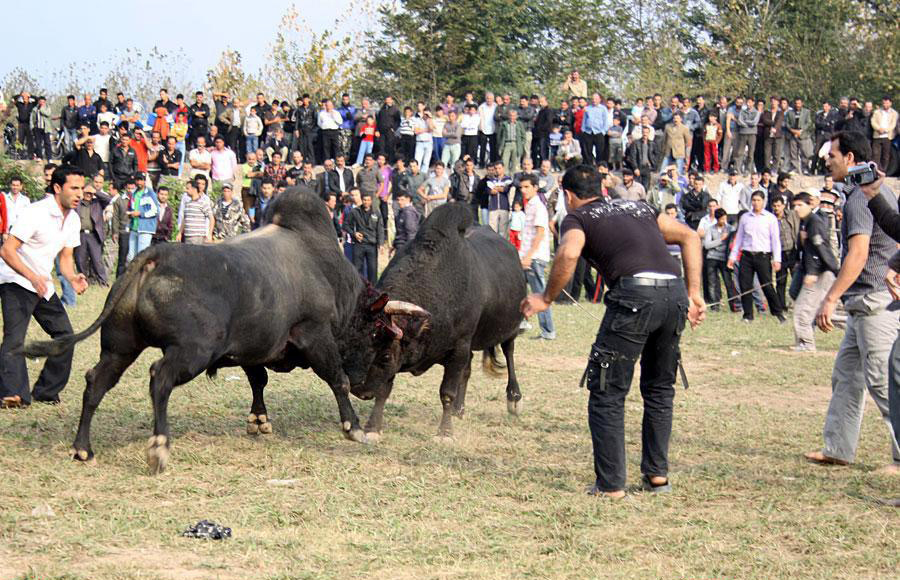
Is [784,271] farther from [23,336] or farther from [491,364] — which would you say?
[23,336]

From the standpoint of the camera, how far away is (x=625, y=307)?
6781 millimetres

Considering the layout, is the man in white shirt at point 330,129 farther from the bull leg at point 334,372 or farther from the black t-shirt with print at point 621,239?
the black t-shirt with print at point 621,239

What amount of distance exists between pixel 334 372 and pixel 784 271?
13.1 metres

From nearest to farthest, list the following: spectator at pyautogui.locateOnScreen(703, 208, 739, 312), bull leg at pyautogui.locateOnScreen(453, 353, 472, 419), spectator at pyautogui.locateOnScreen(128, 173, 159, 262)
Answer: bull leg at pyautogui.locateOnScreen(453, 353, 472, 419), spectator at pyautogui.locateOnScreen(703, 208, 739, 312), spectator at pyautogui.locateOnScreen(128, 173, 159, 262)

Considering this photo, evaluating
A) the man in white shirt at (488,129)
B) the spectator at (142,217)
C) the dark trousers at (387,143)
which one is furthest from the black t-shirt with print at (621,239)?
the dark trousers at (387,143)

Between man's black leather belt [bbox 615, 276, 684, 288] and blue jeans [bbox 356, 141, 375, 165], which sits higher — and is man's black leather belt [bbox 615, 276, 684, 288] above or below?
below

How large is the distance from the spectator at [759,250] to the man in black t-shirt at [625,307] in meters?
12.0

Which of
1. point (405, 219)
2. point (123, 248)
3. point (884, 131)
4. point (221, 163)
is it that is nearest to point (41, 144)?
point (221, 163)

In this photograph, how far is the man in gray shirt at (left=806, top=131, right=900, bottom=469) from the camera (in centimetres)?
758

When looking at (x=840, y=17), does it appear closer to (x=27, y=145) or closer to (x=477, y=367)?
(x=27, y=145)

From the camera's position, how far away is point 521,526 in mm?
6305

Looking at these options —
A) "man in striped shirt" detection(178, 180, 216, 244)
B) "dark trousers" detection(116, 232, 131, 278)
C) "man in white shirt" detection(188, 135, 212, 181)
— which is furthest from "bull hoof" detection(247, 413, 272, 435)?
"man in white shirt" detection(188, 135, 212, 181)

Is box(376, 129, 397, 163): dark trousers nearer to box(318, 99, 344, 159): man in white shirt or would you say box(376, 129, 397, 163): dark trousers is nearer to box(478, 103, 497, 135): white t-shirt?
box(318, 99, 344, 159): man in white shirt

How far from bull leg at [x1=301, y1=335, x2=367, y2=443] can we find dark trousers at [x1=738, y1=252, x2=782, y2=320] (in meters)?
11.3
